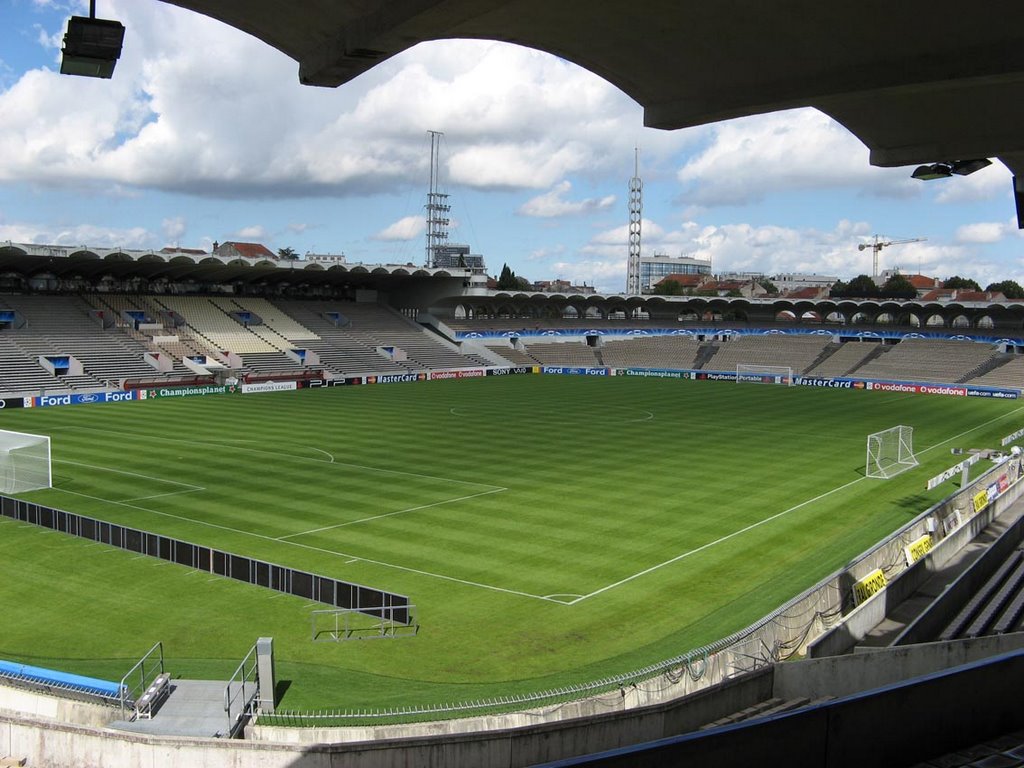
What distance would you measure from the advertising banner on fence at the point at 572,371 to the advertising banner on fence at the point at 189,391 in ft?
110

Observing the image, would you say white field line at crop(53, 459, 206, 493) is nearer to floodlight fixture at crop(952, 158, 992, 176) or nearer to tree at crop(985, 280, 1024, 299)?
floodlight fixture at crop(952, 158, 992, 176)

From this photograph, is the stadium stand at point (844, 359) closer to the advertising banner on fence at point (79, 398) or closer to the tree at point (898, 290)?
the advertising banner on fence at point (79, 398)

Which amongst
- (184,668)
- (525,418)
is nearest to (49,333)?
(525,418)

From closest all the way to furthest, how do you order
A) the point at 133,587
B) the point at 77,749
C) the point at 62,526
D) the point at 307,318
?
the point at 77,749, the point at 133,587, the point at 62,526, the point at 307,318

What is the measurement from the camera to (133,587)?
20.6 m

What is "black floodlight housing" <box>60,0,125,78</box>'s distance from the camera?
6.52 m

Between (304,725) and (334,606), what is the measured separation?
5.54 m

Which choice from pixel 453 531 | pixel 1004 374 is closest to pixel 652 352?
pixel 1004 374

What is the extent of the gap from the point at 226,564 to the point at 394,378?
52826mm

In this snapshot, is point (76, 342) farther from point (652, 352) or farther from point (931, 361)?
point (931, 361)

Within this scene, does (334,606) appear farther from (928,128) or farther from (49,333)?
(49,333)

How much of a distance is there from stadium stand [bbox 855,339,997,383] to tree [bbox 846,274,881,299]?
66.4m

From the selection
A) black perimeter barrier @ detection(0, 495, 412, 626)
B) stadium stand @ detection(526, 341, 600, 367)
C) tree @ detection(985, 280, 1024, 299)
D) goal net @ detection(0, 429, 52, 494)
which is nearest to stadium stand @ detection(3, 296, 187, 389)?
goal net @ detection(0, 429, 52, 494)

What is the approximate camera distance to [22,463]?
30.2m
